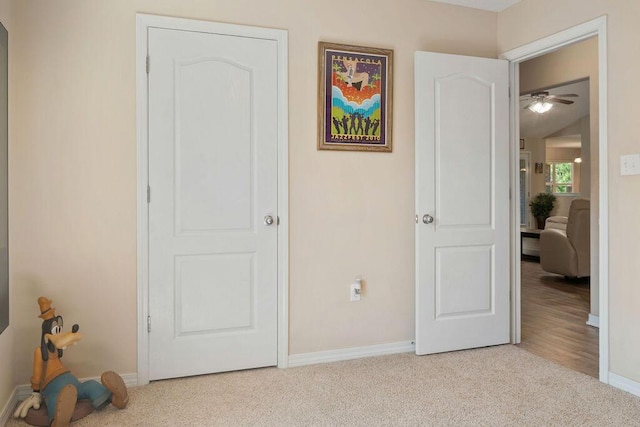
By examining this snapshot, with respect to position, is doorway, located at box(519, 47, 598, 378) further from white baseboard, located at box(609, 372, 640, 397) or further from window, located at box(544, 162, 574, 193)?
window, located at box(544, 162, 574, 193)

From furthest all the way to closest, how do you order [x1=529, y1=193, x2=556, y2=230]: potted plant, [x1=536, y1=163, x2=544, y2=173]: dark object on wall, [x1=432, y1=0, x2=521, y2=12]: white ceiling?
[x1=536, y1=163, x2=544, y2=173]: dark object on wall → [x1=529, y1=193, x2=556, y2=230]: potted plant → [x1=432, y1=0, x2=521, y2=12]: white ceiling

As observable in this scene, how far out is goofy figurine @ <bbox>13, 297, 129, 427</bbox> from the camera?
2262 mm

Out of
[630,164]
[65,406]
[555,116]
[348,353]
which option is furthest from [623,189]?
[555,116]

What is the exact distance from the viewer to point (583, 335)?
369cm

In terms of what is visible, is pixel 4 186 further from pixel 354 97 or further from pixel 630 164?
pixel 630 164

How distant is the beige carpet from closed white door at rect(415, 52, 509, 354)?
0.32 m

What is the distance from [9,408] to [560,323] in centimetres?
392

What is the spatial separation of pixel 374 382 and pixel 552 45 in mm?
2382

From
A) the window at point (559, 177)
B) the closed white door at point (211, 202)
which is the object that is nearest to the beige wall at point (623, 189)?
the closed white door at point (211, 202)

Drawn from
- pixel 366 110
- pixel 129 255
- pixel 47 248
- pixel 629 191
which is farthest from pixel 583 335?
pixel 47 248

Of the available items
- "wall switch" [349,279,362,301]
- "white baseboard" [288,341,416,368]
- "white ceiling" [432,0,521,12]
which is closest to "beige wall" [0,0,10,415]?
"white baseboard" [288,341,416,368]

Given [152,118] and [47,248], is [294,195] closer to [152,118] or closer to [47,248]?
[152,118]

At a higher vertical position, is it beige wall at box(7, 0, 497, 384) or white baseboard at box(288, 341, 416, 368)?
beige wall at box(7, 0, 497, 384)

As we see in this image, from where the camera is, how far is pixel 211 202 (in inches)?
110
